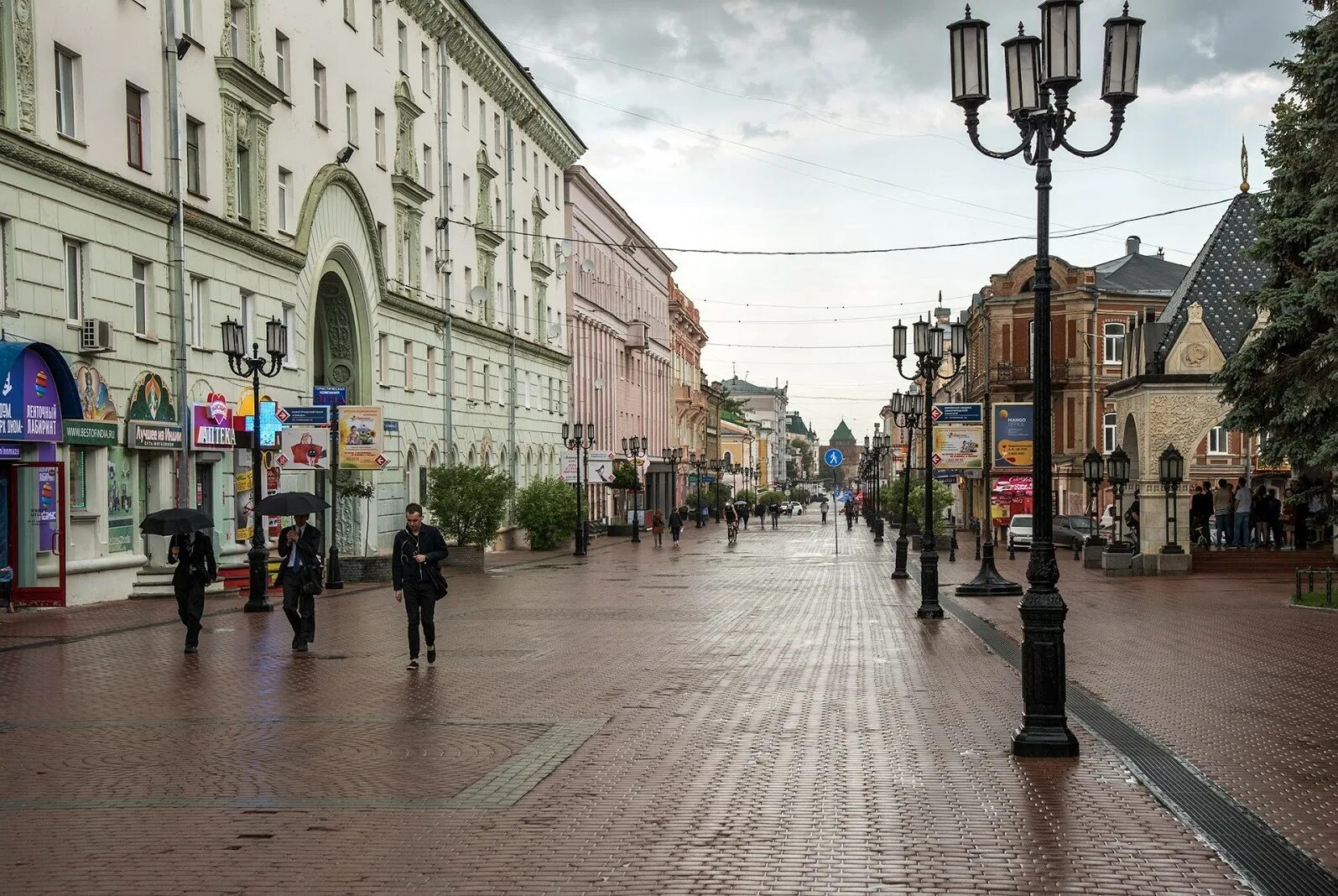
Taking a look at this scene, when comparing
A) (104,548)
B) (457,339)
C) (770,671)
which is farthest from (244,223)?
(770,671)

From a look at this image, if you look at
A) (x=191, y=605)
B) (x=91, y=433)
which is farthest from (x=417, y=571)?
(x=91, y=433)

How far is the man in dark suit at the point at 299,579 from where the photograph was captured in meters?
18.1

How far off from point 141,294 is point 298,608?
12.7 meters

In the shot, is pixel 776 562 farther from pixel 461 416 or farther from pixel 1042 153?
pixel 1042 153

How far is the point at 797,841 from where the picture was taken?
805 cm

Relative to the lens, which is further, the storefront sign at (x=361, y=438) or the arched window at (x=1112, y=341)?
the arched window at (x=1112, y=341)

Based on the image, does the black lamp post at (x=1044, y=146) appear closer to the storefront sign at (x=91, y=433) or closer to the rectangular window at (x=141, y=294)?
the storefront sign at (x=91, y=433)

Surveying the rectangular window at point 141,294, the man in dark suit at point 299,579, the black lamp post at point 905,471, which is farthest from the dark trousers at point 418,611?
the black lamp post at point 905,471

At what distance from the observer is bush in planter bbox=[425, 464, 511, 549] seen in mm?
41562

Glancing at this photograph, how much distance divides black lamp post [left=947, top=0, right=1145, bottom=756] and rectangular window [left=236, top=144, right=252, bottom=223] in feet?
81.7

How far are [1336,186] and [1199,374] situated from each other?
14.4 m

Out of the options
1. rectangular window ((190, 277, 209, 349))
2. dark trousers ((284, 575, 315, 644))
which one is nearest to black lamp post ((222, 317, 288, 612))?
rectangular window ((190, 277, 209, 349))

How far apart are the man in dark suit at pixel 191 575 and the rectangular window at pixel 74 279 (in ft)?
29.8

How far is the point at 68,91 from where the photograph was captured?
2581 cm
